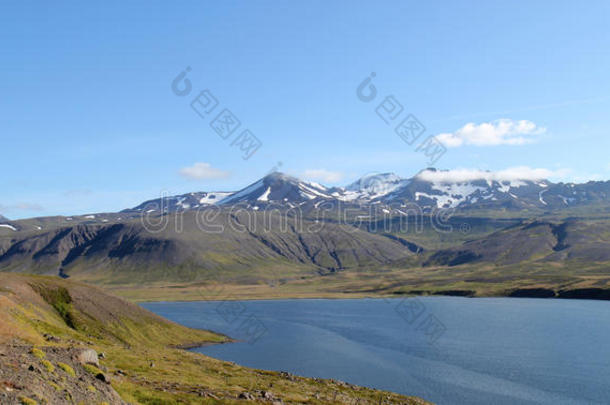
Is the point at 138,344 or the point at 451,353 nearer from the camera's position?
the point at 138,344

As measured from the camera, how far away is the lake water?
96.0m

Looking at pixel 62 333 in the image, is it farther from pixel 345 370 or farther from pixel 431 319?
pixel 431 319

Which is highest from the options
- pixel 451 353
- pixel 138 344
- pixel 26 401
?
pixel 26 401

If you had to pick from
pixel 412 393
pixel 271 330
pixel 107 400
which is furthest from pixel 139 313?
pixel 107 400

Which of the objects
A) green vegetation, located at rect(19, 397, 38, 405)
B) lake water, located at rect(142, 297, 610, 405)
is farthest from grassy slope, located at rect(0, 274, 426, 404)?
lake water, located at rect(142, 297, 610, 405)

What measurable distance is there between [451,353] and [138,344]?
78271 millimetres

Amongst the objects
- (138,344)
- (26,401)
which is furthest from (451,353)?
(26,401)

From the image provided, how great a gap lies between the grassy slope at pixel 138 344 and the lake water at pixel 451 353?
18.9 meters

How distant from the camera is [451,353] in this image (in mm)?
127875

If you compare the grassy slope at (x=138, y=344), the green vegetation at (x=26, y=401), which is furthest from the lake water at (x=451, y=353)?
the green vegetation at (x=26, y=401)

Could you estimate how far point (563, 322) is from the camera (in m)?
176

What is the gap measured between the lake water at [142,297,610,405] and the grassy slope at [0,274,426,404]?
61.9 ft

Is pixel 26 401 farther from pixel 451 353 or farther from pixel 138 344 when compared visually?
pixel 451 353

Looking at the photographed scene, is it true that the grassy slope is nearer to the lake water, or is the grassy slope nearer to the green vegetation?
the green vegetation
